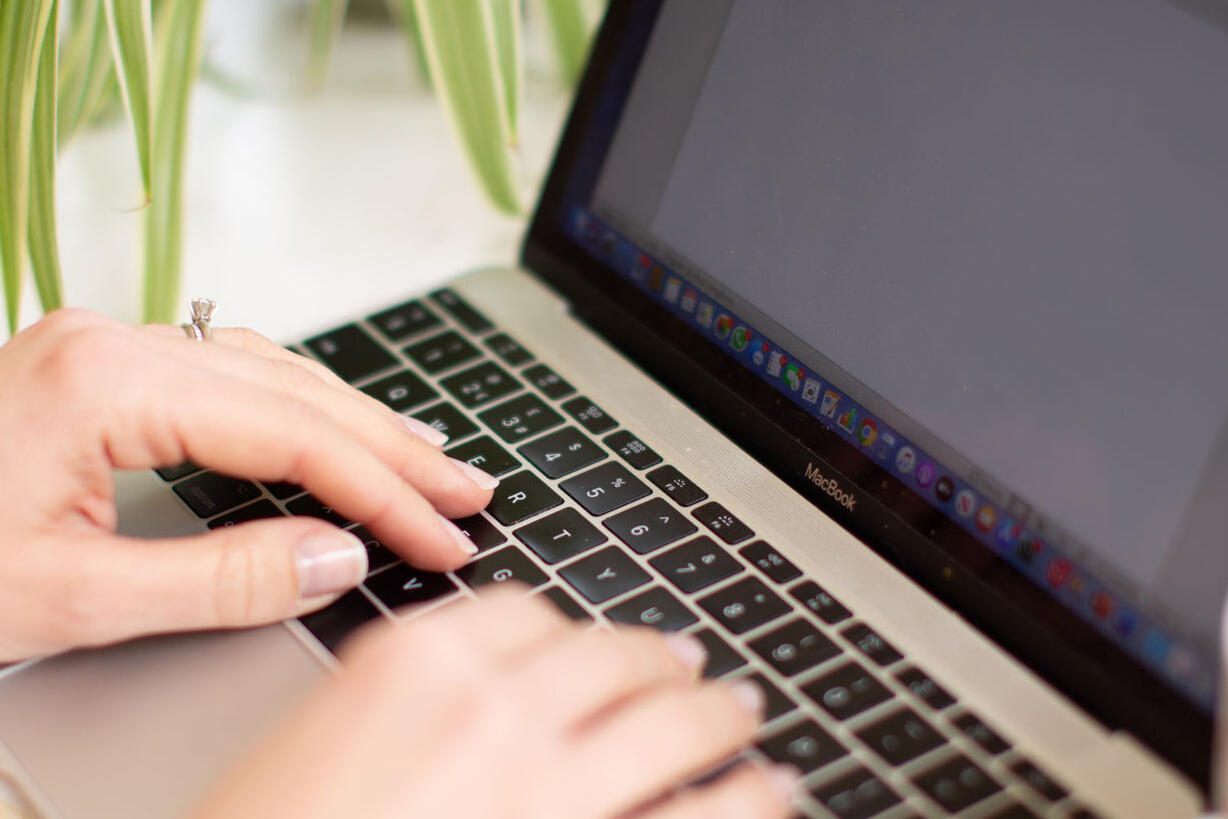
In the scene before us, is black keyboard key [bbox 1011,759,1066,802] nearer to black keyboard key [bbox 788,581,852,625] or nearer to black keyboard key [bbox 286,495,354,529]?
black keyboard key [bbox 788,581,852,625]

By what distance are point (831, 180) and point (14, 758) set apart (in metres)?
0.45

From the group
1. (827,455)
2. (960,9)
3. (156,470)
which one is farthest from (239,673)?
(960,9)

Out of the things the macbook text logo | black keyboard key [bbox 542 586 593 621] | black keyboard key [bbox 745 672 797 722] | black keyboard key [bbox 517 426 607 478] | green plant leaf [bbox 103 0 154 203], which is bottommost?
black keyboard key [bbox 542 586 593 621]

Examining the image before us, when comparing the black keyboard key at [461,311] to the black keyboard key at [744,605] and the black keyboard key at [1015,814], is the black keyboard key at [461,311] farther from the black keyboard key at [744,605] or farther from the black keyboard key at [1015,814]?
the black keyboard key at [1015,814]

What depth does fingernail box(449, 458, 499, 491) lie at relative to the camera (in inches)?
22.2

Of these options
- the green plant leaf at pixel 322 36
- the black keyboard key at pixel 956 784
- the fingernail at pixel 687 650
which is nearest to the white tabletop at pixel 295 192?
the green plant leaf at pixel 322 36

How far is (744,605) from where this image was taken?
1.70 feet

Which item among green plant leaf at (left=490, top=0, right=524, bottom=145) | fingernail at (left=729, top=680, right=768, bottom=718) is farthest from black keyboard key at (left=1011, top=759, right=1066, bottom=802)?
green plant leaf at (left=490, top=0, right=524, bottom=145)

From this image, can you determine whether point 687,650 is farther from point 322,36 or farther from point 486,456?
point 322,36

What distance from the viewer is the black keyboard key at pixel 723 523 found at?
1.82ft

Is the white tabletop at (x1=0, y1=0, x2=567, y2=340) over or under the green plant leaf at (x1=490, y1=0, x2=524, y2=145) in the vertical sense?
under

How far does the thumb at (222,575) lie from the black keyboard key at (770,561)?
0.18 m

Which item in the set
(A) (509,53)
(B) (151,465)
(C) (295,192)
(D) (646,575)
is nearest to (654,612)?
(D) (646,575)

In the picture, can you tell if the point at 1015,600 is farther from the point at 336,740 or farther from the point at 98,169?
the point at 98,169
